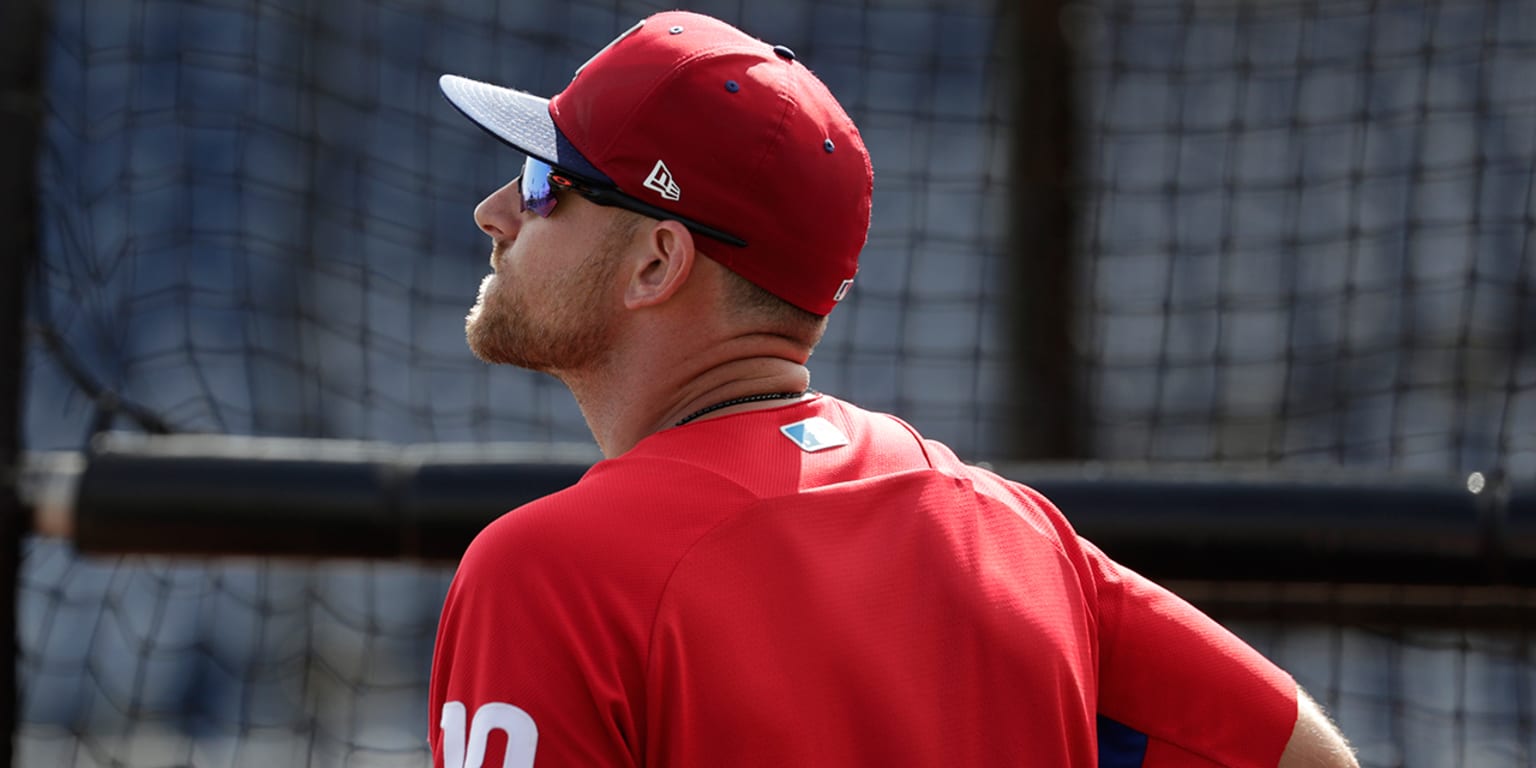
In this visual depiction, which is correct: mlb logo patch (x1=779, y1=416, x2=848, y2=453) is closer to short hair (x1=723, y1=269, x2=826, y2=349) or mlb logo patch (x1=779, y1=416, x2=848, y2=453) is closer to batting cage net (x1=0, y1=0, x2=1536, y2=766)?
short hair (x1=723, y1=269, x2=826, y2=349)

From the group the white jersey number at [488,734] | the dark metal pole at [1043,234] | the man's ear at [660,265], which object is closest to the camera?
the white jersey number at [488,734]

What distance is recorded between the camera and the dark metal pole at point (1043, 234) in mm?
3432

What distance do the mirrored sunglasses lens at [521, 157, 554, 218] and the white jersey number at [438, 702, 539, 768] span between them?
503mm

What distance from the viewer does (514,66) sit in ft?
20.7

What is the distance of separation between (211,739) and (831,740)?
4.30 m

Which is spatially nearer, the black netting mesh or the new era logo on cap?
the new era logo on cap

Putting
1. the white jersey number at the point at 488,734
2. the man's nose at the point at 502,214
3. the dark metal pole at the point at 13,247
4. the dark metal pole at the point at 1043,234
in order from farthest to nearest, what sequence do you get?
the dark metal pole at the point at 1043,234, the dark metal pole at the point at 13,247, the man's nose at the point at 502,214, the white jersey number at the point at 488,734

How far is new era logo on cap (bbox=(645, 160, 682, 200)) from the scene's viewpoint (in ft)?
4.11

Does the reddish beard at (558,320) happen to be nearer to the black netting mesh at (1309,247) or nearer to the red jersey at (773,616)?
the red jersey at (773,616)

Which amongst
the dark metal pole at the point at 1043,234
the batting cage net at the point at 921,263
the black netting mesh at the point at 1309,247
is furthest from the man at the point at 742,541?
the black netting mesh at the point at 1309,247

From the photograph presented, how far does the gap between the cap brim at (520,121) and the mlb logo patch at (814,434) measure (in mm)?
285

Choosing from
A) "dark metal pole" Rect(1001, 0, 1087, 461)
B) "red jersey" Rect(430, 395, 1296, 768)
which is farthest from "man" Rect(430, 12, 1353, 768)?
"dark metal pole" Rect(1001, 0, 1087, 461)

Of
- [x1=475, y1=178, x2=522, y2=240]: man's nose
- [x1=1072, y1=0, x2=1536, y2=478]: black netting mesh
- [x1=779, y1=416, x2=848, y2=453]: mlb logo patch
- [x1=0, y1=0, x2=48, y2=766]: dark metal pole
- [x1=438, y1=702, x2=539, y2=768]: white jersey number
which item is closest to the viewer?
[x1=438, y1=702, x2=539, y2=768]: white jersey number

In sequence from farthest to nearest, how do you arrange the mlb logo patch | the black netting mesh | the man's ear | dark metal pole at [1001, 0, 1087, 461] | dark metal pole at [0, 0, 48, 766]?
the black netting mesh, dark metal pole at [1001, 0, 1087, 461], dark metal pole at [0, 0, 48, 766], the man's ear, the mlb logo patch
